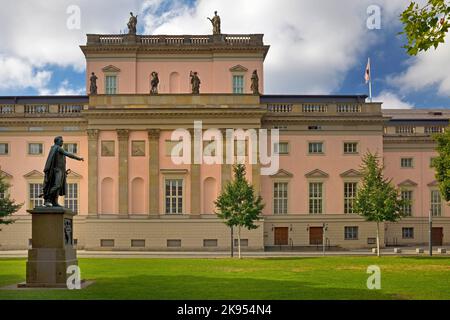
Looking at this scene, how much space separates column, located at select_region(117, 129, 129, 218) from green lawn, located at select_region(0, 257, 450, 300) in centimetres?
2360

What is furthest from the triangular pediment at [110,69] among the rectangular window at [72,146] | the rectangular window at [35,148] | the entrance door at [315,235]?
the entrance door at [315,235]

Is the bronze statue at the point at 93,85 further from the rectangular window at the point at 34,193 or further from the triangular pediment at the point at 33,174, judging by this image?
the rectangular window at the point at 34,193

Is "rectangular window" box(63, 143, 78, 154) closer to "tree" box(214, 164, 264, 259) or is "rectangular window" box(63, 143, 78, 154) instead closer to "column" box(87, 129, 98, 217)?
"column" box(87, 129, 98, 217)

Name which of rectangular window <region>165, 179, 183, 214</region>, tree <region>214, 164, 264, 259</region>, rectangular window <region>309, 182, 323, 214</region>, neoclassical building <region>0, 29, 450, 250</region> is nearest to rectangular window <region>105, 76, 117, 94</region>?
neoclassical building <region>0, 29, 450, 250</region>

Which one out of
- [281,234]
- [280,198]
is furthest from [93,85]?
[281,234]

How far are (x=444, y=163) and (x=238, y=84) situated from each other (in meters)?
23.1

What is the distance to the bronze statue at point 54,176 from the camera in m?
26.4

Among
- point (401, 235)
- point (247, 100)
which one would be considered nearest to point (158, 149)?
point (247, 100)

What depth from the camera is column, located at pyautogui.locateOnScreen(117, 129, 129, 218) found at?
63625 millimetres

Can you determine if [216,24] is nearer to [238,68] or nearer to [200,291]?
[238,68]

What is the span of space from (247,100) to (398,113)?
2185 cm

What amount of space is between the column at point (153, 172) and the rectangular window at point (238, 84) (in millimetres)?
10706

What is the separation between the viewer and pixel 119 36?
70750 mm

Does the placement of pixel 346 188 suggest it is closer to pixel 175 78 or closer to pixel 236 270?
pixel 175 78
